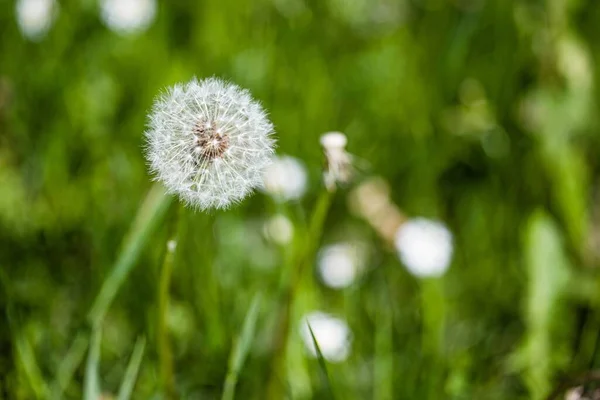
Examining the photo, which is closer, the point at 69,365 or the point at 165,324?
the point at 165,324

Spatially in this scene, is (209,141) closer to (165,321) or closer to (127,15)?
(165,321)

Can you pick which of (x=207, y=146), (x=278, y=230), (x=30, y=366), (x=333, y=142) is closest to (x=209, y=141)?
(x=207, y=146)

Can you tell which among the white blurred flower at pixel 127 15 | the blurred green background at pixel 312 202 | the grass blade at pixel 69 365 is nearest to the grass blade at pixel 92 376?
the blurred green background at pixel 312 202

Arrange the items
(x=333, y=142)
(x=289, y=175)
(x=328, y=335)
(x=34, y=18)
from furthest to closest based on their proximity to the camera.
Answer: (x=34, y=18)
(x=289, y=175)
(x=328, y=335)
(x=333, y=142)

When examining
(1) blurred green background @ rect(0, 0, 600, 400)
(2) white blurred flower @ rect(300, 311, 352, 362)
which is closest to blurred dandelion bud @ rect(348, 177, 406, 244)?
(1) blurred green background @ rect(0, 0, 600, 400)

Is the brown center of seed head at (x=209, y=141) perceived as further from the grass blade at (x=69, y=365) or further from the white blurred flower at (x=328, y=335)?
the white blurred flower at (x=328, y=335)

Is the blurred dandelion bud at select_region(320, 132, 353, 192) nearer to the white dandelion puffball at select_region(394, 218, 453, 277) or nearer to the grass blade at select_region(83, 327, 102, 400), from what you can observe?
the grass blade at select_region(83, 327, 102, 400)
